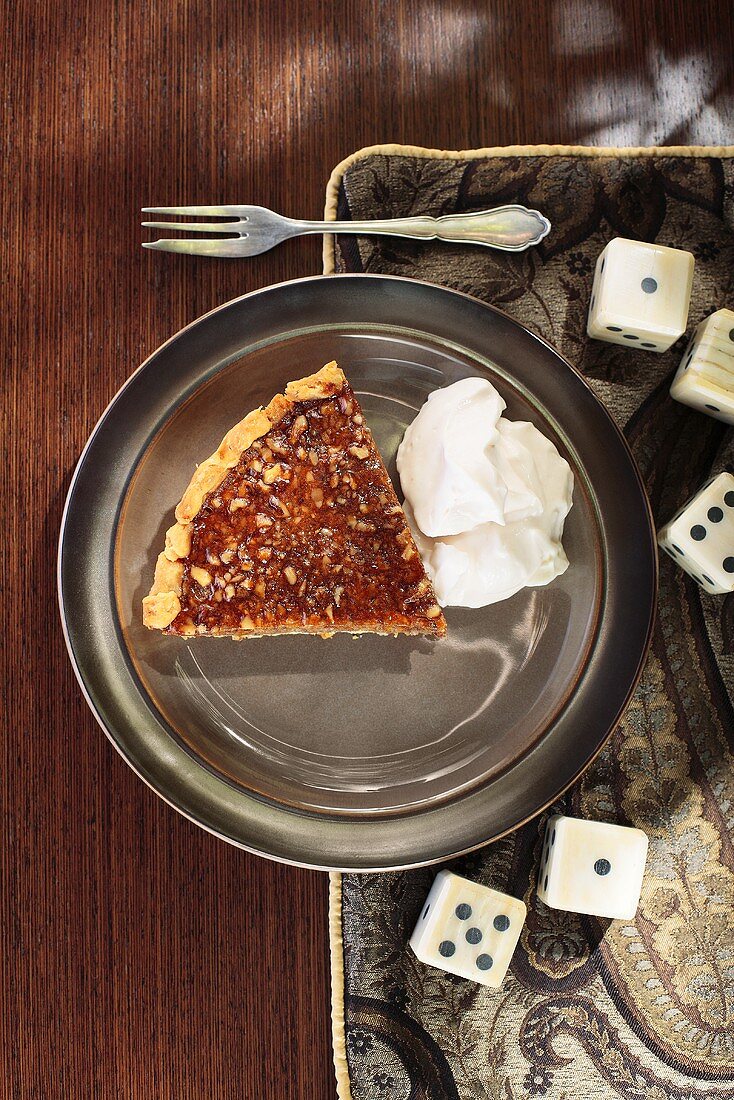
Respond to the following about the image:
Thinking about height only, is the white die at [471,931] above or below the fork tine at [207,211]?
below

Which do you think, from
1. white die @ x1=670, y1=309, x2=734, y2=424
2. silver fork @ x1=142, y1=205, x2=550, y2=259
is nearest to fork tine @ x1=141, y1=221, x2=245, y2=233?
silver fork @ x1=142, y1=205, x2=550, y2=259

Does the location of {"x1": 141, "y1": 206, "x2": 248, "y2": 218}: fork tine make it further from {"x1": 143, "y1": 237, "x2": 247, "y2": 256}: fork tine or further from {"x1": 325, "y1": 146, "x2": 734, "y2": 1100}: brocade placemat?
{"x1": 325, "y1": 146, "x2": 734, "y2": 1100}: brocade placemat

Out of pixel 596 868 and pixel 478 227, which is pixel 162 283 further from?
pixel 596 868

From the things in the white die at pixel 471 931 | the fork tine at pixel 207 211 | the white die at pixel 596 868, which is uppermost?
the fork tine at pixel 207 211

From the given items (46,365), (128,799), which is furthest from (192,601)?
(46,365)

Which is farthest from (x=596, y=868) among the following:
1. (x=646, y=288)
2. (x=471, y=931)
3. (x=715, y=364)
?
(x=646, y=288)

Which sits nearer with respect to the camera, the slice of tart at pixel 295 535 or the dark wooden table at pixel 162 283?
the slice of tart at pixel 295 535

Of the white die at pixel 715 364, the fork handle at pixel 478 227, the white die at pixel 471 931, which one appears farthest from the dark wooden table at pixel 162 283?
the white die at pixel 715 364

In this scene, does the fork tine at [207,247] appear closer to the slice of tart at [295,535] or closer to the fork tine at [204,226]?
the fork tine at [204,226]
